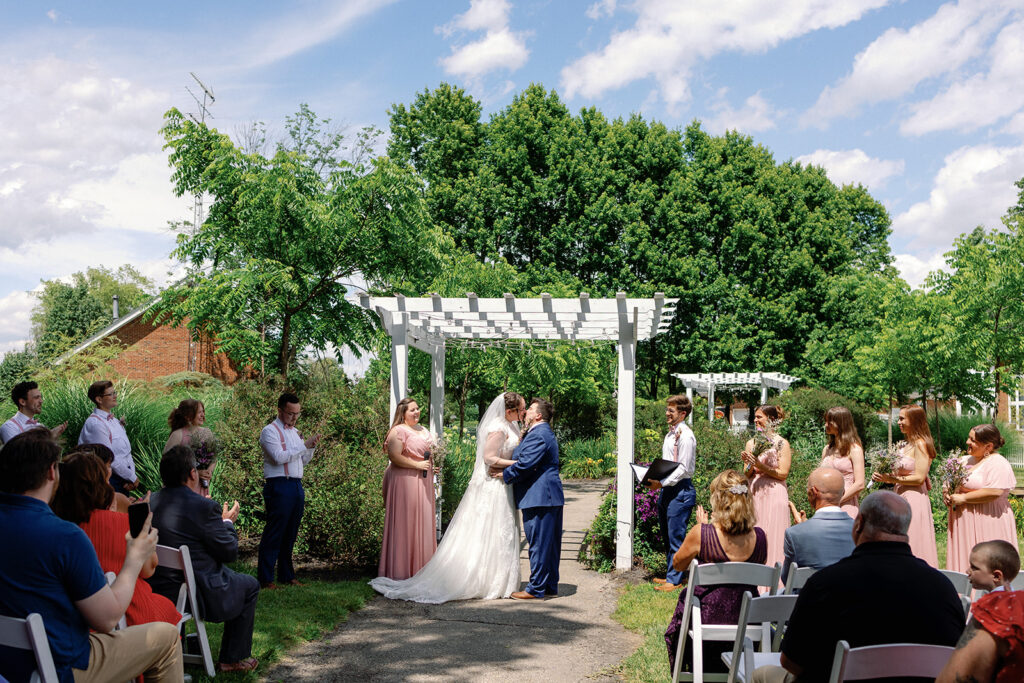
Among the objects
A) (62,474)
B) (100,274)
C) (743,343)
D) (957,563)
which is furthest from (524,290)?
(100,274)

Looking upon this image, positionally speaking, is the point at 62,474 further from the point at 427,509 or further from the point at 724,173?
the point at 724,173

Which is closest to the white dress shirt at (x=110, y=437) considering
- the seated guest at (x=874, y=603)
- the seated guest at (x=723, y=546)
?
the seated guest at (x=723, y=546)

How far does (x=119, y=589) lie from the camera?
347 centimetres

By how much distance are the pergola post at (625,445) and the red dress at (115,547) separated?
18.0 feet

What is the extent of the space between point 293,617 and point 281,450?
4.88ft

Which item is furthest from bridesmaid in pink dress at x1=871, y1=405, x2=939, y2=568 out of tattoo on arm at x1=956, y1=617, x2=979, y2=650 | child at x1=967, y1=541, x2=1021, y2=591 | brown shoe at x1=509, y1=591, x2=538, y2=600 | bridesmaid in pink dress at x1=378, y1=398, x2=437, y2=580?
tattoo on arm at x1=956, y1=617, x2=979, y2=650

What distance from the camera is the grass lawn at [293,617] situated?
559cm

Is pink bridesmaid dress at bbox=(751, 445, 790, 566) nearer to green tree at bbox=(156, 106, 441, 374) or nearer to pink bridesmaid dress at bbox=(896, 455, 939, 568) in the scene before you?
pink bridesmaid dress at bbox=(896, 455, 939, 568)

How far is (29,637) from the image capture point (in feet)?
10.4

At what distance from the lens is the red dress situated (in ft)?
13.7

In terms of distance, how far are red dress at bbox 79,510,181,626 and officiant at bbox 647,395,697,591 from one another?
5.14m

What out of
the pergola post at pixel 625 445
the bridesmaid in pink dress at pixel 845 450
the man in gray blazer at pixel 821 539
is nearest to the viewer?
the man in gray blazer at pixel 821 539

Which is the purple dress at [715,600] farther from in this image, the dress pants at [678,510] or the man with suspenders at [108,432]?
the man with suspenders at [108,432]

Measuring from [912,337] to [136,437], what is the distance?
16.6 metres
